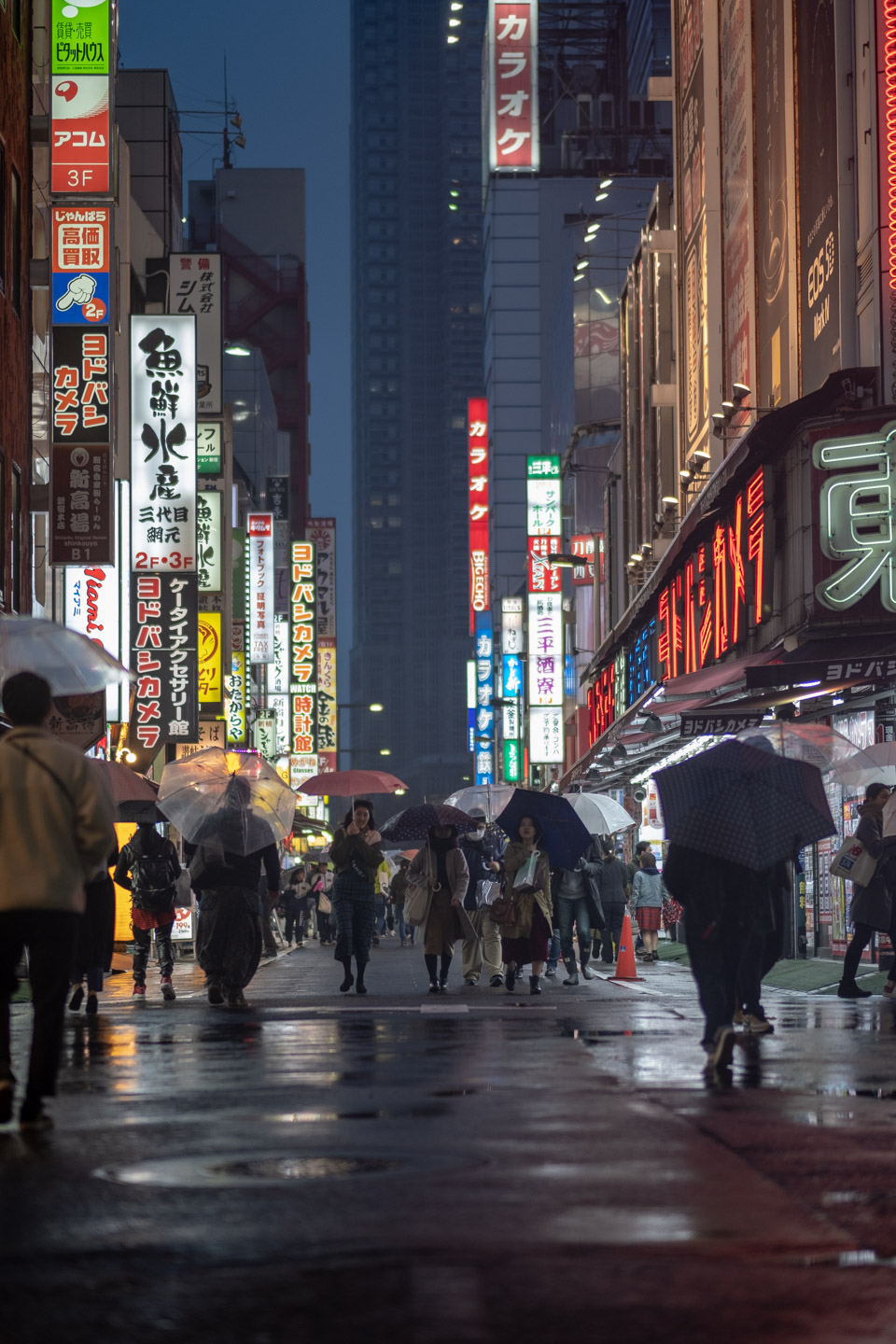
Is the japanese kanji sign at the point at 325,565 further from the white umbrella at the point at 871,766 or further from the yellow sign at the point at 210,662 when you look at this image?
the white umbrella at the point at 871,766

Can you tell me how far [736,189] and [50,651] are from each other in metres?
18.1

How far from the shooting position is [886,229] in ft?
62.5

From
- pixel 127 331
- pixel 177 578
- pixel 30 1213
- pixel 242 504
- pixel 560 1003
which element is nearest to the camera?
pixel 30 1213

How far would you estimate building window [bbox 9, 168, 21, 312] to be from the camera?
2341 centimetres

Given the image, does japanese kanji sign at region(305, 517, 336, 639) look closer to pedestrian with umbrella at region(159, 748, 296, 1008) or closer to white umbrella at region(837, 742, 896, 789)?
white umbrella at region(837, 742, 896, 789)

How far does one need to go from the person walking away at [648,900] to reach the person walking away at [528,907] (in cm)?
950

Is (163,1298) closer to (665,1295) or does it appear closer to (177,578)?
(665,1295)

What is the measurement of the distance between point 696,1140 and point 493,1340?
123 inches

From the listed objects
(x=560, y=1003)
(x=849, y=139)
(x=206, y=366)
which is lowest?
(x=560, y=1003)

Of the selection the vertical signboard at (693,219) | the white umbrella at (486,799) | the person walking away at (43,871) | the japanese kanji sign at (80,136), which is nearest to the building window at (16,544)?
the japanese kanji sign at (80,136)

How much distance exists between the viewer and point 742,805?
10.5 m

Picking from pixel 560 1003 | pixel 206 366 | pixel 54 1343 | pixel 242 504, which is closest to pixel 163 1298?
pixel 54 1343

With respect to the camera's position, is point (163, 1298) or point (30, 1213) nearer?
point (163, 1298)

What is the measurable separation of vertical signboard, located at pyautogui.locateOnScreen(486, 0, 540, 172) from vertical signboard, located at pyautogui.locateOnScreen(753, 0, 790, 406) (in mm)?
47009
